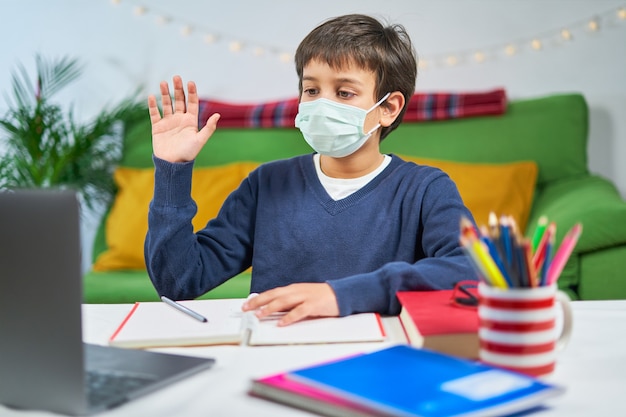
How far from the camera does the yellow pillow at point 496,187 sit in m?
2.57

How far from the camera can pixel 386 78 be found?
1496 millimetres

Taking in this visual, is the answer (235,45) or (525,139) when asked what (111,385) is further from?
(235,45)

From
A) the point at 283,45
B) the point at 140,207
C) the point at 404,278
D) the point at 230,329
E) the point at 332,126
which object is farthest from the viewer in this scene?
the point at 283,45

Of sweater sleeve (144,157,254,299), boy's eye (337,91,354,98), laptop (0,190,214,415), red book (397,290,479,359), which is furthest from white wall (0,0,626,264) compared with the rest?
laptop (0,190,214,415)

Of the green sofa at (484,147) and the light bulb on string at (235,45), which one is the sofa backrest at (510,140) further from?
the light bulb on string at (235,45)

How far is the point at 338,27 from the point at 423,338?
765 mm

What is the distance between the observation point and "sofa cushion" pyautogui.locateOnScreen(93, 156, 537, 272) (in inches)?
101

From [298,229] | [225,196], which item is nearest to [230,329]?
[298,229]

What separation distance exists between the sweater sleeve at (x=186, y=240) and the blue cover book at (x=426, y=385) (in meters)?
0.55

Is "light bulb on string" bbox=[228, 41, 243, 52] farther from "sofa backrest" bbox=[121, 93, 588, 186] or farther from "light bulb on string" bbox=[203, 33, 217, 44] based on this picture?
"sofa backrest" bbox=[121, 93, 588, 186]

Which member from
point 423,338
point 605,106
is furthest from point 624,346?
point 605,106

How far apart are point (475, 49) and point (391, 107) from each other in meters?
1.57

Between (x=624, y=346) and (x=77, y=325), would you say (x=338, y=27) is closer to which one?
(x=624, y=346)

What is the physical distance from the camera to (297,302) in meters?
0.98
